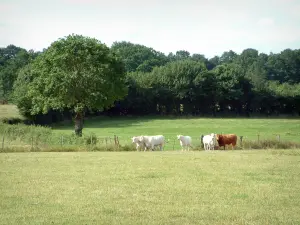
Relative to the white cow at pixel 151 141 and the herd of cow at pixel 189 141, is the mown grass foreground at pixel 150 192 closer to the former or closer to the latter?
the herd of cow at pixel 189 141

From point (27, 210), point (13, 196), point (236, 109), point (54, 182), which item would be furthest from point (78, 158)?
point (236, 109)

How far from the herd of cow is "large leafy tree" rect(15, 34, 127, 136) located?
1122 centimetres

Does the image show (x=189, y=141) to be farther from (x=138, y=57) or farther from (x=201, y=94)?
(x=138, y=57)

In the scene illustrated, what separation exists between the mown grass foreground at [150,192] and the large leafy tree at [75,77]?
76.1 ft

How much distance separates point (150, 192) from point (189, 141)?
23.6 metres

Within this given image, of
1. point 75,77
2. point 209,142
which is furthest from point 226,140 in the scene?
point 75,77

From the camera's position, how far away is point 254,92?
96438 mm

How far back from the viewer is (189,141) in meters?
39.3

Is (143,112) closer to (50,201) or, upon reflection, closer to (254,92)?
(254,92)

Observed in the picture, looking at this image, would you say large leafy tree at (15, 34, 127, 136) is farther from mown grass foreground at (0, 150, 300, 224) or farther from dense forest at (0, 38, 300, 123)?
dense forest at (0, 38, 300, 123)

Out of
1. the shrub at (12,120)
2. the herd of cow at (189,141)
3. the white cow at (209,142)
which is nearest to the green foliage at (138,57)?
the shrub at (12,120)

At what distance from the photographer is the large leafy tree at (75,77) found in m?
48.0

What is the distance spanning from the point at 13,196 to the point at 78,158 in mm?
13860

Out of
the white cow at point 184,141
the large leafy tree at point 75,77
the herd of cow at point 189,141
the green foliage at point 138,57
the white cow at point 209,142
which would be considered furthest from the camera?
the green foliage at point 138,57
